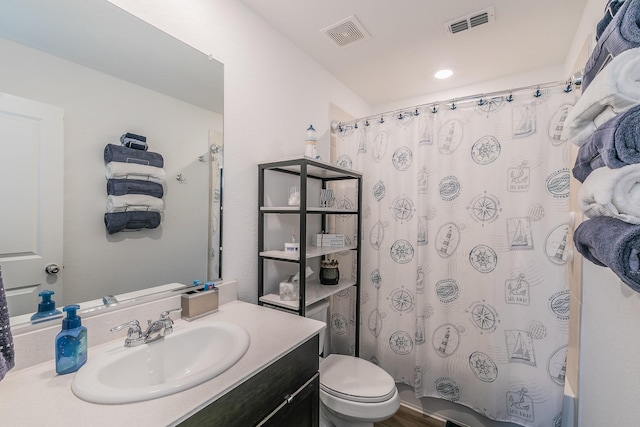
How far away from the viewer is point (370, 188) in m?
1.96

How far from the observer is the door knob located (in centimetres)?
84

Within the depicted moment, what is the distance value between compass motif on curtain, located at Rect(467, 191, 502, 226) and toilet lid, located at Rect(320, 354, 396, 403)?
41.0 inches

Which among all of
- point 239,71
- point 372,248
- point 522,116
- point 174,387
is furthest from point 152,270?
point 522,116

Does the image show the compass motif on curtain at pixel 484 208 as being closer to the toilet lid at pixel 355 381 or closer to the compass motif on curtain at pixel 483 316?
the compass motif on curtain at pixel 483 316

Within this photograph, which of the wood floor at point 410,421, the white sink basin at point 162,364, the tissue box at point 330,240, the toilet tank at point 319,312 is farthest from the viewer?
the tissue box at point 330,240

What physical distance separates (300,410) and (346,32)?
1.95 meters

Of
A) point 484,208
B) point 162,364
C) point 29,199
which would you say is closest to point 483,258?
point 484,208

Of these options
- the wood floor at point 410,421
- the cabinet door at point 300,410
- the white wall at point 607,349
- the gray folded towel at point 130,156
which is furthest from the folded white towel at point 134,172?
the wood floor at point 410,421

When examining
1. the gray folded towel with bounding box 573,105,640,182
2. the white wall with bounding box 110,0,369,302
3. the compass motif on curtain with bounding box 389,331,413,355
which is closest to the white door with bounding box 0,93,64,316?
the white wall with bounding box 110,0,369,302

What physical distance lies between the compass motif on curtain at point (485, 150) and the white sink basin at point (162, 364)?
61.5 inches

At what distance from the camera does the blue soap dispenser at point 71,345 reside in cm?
75

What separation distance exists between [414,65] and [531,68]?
887 mm

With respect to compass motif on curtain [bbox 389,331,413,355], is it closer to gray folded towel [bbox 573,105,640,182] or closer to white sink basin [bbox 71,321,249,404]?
white sink basin [bbox 71,321,249,404]

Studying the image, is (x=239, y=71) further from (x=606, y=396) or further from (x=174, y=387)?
(x=606, y=396)
